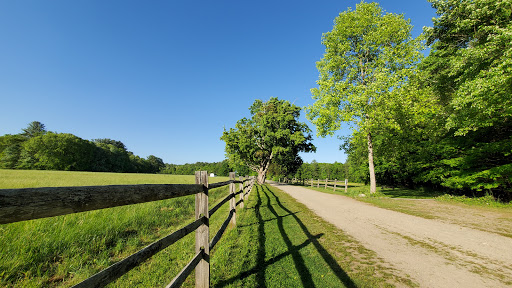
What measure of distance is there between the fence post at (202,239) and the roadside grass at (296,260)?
1.19ft

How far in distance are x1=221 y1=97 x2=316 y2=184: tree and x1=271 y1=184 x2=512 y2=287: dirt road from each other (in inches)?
879

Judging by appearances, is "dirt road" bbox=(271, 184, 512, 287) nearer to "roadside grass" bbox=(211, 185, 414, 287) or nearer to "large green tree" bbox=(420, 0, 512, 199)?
"roadside grass" bbox=(211, 185, 414, 287)

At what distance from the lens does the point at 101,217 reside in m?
6.55

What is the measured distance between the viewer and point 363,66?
15.5 metres

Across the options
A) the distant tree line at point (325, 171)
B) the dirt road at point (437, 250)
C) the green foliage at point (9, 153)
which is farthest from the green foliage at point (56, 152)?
the dirt road at point (437, 250)

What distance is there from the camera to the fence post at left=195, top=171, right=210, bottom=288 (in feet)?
10.5

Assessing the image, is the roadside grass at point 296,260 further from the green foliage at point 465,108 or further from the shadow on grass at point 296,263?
the green foliage at point 465,108

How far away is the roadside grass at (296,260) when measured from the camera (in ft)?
11.5

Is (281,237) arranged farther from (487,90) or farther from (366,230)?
(487,90)

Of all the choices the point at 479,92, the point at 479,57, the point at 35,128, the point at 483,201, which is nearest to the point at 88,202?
the point at 479,92

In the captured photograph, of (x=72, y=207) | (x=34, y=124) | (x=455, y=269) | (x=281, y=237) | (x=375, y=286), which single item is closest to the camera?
(x=72, y=207)

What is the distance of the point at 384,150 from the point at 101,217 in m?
17.2

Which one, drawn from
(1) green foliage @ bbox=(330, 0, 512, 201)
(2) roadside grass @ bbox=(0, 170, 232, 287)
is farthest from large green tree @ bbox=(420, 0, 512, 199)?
(2) roadside grass @ bbox=(0, 170, 232, 287)

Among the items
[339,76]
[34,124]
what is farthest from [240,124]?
[34,124]
